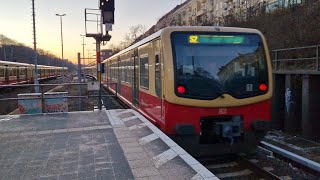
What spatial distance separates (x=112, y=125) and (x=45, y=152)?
266 centimetres

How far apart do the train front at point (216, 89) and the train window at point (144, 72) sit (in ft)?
7.44

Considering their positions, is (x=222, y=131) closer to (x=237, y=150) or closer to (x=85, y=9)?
(x=237, y=150)

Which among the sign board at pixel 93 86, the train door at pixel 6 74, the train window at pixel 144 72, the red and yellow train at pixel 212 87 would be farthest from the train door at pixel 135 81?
the train door at pixel 6 74

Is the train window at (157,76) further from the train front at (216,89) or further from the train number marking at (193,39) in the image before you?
the train number marking at (193,39)

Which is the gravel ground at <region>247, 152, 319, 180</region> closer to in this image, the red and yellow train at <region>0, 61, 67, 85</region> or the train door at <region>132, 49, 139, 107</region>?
the train door at <region>132, 49, 139, 107</region>

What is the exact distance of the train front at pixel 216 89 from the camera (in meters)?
7.39

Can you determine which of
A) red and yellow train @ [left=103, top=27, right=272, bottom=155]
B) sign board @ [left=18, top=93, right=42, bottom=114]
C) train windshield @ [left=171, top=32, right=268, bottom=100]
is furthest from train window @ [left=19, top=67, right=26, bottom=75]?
train windshield @ [left=171, top=32, right=268, bottom=100]

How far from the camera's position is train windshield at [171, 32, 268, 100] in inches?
294

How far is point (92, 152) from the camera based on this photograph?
20.7 ft

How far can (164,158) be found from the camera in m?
5.77

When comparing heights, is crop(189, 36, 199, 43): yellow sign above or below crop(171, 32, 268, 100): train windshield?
above

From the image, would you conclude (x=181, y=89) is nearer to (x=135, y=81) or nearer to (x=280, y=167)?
(x=280, y=167)

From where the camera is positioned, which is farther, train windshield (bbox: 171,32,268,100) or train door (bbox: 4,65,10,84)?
train door (bbox: 4,65,10,84)

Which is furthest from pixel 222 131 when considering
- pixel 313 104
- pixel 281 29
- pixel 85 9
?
pixel 281 29
